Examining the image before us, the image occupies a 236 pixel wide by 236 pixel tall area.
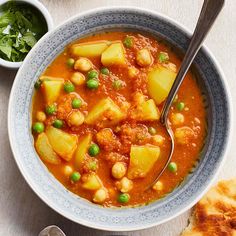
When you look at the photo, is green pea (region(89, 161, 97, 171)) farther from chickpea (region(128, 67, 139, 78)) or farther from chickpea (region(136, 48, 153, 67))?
chickpea (region(136, 48, 153, 67))

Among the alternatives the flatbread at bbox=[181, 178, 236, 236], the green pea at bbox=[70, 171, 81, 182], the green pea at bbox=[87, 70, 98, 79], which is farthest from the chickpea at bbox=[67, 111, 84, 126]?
the flatbread at bbox=[181, 178, 236, 236]

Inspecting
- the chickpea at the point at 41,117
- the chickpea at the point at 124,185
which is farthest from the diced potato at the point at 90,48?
the chickpea at the point at 124,185

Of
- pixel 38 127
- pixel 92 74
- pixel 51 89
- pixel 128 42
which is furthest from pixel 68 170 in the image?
pixel 128 42

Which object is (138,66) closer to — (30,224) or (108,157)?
(108,157)

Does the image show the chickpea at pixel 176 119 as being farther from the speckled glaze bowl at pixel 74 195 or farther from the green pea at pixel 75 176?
the green pea at pixel 75 176

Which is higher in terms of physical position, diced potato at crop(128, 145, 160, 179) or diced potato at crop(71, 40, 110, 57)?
diced potato at crop(71, 40, 110, 57)

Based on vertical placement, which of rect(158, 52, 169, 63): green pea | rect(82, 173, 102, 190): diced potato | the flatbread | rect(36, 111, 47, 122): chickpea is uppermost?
rect(158, 52, 169, 63): green pea

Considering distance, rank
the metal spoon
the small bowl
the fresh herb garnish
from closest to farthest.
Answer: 1. the metal spoon
2. the small bowl
3. the fresh herb garnish

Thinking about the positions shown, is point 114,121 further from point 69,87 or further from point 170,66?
point 170,66
